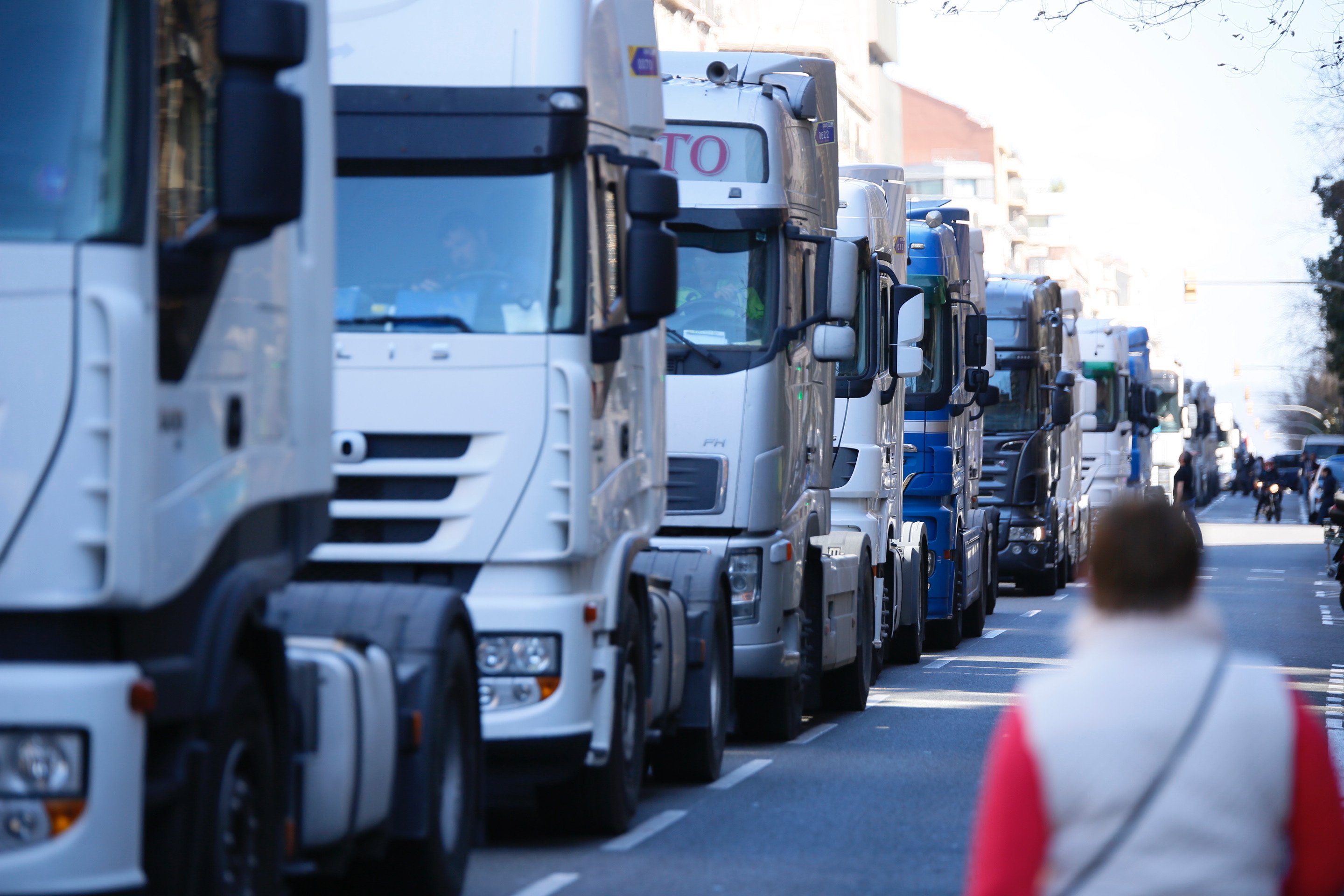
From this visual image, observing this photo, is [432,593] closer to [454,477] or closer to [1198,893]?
[454,477]

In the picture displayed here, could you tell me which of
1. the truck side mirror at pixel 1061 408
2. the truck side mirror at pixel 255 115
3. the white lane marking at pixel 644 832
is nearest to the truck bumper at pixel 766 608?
the white lane marking at pixel 644 832

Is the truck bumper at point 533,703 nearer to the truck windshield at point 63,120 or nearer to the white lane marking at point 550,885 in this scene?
the white lane marking at point 550,885

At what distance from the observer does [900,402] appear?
690 inches

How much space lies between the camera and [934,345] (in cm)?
2014

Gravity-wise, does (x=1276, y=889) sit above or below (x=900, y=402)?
below

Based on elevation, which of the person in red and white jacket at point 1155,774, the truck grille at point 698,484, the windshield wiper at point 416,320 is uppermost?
the windshield wiper at point 416,320

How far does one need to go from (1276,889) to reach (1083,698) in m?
0.42

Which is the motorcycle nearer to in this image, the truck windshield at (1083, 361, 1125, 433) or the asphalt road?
the truck windshield at (1083, 361, 1125, 433)

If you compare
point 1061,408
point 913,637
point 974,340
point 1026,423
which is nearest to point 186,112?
point 913,637

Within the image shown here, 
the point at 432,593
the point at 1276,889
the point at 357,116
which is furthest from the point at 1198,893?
the point at 357,116

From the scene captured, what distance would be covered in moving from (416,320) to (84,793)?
397cm

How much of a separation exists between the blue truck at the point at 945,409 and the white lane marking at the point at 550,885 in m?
10.9

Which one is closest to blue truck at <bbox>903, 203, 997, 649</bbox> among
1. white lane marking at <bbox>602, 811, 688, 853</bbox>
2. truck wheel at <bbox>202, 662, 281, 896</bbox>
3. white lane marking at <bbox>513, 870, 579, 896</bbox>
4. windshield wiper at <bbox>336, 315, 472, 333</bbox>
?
white lane marking at <bbox>602, 811, 688, 853</bbox>

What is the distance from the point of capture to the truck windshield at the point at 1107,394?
37656 millimetres
